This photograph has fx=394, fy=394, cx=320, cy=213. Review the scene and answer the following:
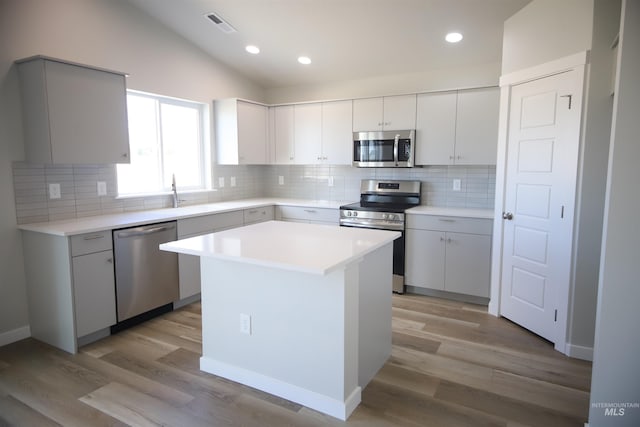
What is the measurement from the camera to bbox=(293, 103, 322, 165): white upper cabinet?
16.0ft

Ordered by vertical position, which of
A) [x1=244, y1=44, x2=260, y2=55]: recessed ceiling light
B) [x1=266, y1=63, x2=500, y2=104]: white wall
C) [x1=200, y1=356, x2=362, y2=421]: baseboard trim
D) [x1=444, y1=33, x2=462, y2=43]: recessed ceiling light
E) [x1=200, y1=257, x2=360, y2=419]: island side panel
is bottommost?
[x1=200, y1=356, x2=362, y2=421]: baseboard trim

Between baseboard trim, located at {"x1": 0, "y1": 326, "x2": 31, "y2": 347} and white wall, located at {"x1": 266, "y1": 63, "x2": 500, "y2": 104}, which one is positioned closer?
baseboard trim, located at {"x1": 0, "y1": 326, "x2": 31, "y2": 347}

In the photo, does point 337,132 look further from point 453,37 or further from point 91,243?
point 91,243

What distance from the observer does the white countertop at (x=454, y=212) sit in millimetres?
3762

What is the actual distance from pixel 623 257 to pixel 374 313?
1336 millimetres

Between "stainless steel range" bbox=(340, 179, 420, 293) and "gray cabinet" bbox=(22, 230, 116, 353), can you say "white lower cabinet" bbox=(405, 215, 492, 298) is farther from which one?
"gray cabinet" bbox=(22, 230, 116, 353)

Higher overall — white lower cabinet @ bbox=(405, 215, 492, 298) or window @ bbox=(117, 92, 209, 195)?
window @ bbox=(117, 92, 209, 195)

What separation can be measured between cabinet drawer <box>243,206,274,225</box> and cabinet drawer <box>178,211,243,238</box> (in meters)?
0.11

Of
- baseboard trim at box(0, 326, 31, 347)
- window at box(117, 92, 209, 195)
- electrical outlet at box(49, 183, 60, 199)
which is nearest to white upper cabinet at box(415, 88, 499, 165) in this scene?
window at box(117, 92, 209, 195)

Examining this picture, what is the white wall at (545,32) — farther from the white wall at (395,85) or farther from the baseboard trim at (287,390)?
the baseboard trim at (287,390)

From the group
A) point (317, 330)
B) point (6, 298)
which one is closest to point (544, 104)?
point (317, 330)

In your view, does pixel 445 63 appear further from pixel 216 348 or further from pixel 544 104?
pixel 216 348

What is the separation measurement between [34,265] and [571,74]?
417 centimetres

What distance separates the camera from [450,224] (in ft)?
12.7
